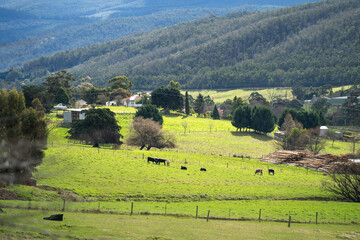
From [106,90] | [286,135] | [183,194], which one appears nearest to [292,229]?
[183,194]

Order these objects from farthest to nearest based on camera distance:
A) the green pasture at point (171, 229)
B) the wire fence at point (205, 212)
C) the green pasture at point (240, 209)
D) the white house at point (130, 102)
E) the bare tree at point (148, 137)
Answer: the white house at point (130, 102), the bare tree at point (148, 137), the green pasture at point (240, 209), the wire fence at point (205, 212), the green pasture at point (171, 229)

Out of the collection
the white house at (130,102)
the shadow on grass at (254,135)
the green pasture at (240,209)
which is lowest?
the green pasture at (240,209)

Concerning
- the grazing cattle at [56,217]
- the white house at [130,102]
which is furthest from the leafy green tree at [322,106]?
the grazing cattle at [56,217]

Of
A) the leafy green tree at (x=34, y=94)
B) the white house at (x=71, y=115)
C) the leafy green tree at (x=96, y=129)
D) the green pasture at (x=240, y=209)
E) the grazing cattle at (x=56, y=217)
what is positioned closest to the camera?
the grazing cattle at (x=56, y=217)

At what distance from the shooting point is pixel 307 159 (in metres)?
72.4

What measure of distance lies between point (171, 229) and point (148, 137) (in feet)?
174

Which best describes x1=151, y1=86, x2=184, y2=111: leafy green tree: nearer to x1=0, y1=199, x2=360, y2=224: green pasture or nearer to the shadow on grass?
the shadow on grass

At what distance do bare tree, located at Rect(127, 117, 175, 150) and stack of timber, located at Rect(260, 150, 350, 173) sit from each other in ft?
60.7

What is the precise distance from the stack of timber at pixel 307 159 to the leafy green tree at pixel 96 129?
26945 millimetres

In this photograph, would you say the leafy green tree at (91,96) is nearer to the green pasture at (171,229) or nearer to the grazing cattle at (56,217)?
the green pasture at (171,229)

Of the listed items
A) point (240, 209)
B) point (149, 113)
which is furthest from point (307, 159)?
point (240, 209)

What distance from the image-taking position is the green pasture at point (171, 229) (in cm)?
2302

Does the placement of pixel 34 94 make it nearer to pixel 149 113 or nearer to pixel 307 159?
pixel 149 113

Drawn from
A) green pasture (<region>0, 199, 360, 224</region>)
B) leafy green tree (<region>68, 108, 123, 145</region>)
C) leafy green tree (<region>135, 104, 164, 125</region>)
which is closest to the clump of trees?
leafy green tree (<region>135, 104, 164, 125</region>)
